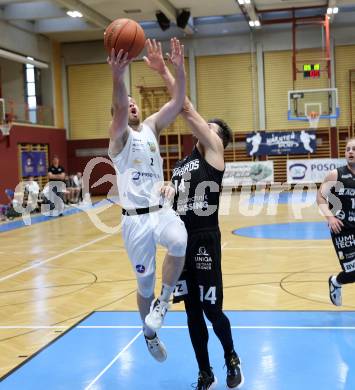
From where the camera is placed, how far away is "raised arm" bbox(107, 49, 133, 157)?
10.7ft

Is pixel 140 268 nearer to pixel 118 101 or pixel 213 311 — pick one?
pixel 213 311

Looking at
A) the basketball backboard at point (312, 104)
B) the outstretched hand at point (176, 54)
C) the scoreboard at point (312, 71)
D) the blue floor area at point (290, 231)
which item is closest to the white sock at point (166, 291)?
the outstretched hand at point (176, 54)

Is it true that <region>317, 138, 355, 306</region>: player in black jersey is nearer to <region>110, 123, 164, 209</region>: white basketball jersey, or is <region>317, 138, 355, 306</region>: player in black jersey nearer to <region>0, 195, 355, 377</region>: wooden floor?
<region>0, 195, 355, 377</region>: wooden floor

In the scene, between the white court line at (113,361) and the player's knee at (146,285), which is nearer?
the player's knee at (146,285)

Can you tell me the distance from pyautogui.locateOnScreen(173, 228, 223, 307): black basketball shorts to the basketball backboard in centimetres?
1766

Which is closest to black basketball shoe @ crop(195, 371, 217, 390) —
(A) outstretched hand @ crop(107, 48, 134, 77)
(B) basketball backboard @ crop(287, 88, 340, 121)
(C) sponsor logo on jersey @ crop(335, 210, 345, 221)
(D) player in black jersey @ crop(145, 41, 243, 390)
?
(D) player in black jersey @ crop(145, 41, 243, 390)

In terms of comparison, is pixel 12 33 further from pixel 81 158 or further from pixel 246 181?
pixel 246 181

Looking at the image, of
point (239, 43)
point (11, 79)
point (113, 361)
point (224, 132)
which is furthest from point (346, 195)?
point (11, 79)

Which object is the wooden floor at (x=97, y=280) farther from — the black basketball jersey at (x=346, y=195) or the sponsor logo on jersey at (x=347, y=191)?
the sponsor logo on jersey at (x=347, y=191)

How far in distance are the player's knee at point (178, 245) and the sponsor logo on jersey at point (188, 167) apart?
487 mm

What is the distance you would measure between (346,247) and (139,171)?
2.51 meters

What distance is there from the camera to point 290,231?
11.4 metres

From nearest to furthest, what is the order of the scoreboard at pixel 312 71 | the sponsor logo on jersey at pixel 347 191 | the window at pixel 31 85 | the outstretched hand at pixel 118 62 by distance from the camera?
the outstretched hand at pixel 118 62 < the sponsor logo on jersey at pixel 347 191 < the scoreboard at pixel 312 71 < the window at pixel 31 85

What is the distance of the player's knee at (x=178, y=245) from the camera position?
11.2 feet
